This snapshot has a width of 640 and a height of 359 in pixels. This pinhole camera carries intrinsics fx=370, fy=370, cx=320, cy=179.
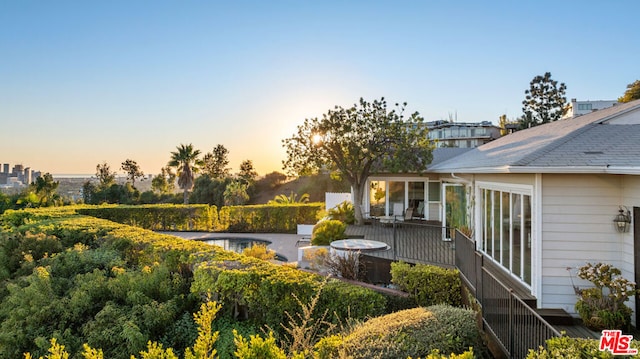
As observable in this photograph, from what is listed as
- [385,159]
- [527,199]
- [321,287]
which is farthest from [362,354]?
[385,159]

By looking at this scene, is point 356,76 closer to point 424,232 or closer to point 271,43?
point 271,43

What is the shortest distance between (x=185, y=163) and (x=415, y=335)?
31134mm

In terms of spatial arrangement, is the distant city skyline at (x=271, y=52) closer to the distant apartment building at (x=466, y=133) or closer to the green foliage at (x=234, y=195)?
the green foliage at (x=234, y=195)

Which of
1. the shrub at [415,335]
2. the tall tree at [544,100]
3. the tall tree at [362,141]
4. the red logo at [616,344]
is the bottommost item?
the shrub at [415,335]

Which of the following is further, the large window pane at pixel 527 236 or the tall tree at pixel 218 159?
the tall tree at pixel 218 159

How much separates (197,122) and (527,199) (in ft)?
70.3

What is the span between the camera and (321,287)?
5.63m

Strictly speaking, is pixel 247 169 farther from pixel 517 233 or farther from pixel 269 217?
pixel 517 233

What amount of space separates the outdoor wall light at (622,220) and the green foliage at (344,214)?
1244cm

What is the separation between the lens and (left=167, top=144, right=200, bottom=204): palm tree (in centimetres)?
3206

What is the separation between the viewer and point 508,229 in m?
8.43

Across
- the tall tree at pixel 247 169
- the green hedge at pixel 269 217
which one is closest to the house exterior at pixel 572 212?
the green hedge at pixel 269 217

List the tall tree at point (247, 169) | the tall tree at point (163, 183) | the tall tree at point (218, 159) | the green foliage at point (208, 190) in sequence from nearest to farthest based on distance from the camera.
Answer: the green foliage at point (208, 190)
the tall tree at point (163, 183)
the tall tree at point (247, 169)
the tall tree at point (218, 159)

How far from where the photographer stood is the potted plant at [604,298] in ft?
19.2
